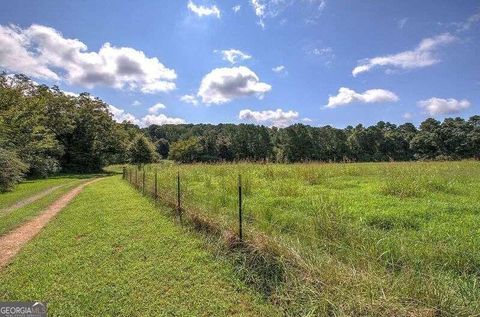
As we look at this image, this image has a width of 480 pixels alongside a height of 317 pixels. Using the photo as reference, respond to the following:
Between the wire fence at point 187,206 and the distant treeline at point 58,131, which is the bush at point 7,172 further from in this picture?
the wire fence at point 187,206

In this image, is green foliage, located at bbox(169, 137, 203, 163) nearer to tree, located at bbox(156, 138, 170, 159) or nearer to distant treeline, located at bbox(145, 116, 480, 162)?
distant treeline, located at bbox(145, 116, 480, 162)

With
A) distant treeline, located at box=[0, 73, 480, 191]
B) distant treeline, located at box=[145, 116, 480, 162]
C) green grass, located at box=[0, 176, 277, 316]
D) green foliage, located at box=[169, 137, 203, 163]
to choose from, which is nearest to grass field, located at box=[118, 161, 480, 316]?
green grass, located at box=[0, 176, 277, 316]

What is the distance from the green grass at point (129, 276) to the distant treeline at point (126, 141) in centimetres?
1164

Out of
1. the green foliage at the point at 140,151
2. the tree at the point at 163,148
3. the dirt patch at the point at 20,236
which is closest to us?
the dirt patch at the point at 20,236

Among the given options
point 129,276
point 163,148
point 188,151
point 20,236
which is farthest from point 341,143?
point 129,276

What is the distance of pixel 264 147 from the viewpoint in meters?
82.6

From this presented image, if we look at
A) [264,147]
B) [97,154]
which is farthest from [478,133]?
[97,154]

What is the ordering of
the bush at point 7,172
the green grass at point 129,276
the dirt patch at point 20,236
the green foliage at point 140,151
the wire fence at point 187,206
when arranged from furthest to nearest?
1. the green foliage at point 140,151
2. the bush at point 7,172
3. the dirt patch at point 20,236
4. the wire fence at point 187,206
5. the green grass at point 129,276

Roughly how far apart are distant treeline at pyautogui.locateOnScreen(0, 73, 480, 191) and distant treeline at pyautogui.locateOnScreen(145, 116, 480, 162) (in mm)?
177

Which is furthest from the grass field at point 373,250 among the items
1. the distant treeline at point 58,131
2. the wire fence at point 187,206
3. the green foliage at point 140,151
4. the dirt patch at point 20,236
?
the green foliage at point 140,151

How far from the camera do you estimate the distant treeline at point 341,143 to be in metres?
66.3

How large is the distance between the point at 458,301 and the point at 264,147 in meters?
79.4

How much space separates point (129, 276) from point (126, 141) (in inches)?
2443

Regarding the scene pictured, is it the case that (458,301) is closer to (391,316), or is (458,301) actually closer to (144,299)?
(391,316)
